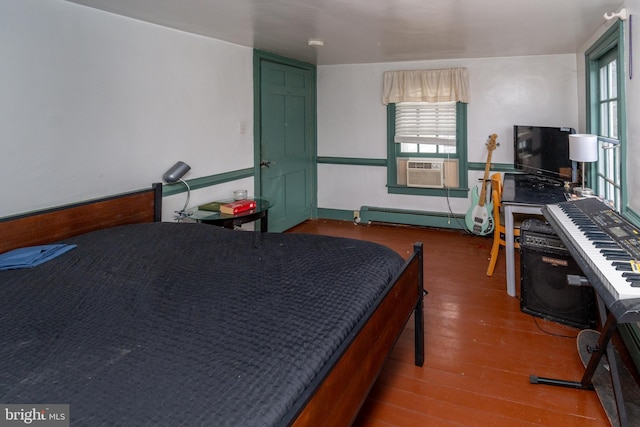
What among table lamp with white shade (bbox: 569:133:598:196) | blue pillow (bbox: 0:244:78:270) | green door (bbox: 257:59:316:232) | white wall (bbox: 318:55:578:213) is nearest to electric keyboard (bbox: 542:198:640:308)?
table lamp with white shade (bbox: 569:133:598:196)

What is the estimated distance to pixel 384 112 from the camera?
17.7ft

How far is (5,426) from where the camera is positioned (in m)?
0.99

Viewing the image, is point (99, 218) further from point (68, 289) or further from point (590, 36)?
point (590, 36)

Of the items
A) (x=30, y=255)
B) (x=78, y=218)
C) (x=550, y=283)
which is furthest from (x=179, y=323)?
(x=550, y=283)

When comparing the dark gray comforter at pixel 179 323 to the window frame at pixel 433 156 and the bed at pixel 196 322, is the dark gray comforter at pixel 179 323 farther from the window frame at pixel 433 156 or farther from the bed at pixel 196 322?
the window frame at pixel 433 156

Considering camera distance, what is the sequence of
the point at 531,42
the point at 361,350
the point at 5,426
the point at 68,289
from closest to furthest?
the point at 5,426 → the point at 361,350 → the point at 68,289 → the point at 531,42

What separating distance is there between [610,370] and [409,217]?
141 inches

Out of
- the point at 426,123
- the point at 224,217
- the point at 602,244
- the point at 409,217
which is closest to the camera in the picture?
the point at 602,244

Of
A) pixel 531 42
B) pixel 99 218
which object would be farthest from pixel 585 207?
pixel 99 218

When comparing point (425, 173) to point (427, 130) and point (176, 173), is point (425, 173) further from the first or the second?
point (176, 173)

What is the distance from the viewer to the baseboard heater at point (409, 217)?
5.24m

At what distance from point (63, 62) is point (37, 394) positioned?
216 centimetres

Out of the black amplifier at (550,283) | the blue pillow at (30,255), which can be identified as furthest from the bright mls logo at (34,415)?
the black amplifier at (550,283)

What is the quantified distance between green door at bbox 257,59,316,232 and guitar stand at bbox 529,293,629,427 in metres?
3.14
